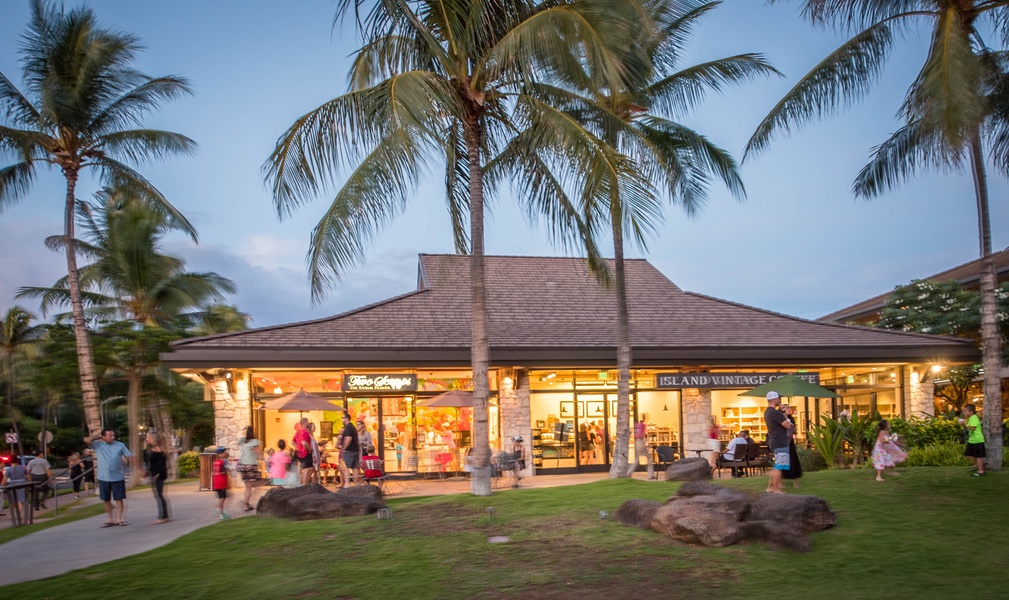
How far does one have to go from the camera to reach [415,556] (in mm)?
8648

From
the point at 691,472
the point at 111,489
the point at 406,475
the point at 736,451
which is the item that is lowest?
the point at 406,475

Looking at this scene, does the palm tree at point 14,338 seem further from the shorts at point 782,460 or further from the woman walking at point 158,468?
the shorts at point 782,460

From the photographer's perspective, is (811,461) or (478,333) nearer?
(478,333)

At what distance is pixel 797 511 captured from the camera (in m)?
9.23

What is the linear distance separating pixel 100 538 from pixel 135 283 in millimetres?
17905

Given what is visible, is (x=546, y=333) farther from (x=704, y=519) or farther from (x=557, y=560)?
(x=557, y=560)

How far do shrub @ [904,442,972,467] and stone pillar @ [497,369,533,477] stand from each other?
27.6ft

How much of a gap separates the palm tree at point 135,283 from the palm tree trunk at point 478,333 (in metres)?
14.2

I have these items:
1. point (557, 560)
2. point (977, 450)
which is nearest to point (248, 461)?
point (557, 560)

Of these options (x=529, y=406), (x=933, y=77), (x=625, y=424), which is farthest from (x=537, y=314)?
(x=933, y=77)

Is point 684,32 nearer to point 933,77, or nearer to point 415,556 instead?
point 933,77

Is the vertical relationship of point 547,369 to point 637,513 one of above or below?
above

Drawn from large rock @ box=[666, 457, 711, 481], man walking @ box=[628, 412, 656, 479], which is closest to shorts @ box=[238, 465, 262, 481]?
large rock @ box=[666, 457, 711, 481]

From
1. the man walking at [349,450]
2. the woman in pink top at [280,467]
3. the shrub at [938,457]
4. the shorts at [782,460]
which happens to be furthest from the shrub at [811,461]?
the woman in pink top at [280,467]
